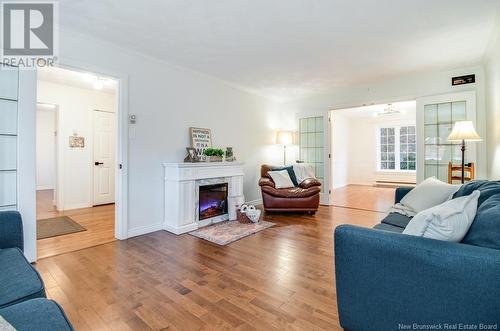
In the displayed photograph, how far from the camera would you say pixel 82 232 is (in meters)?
3.43

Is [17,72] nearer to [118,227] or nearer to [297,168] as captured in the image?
[118,227]

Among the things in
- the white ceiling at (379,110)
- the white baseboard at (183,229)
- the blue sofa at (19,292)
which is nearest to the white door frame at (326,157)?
the white ceiling at (379,110)

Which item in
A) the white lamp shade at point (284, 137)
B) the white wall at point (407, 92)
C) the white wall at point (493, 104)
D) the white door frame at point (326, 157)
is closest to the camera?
the white wall at point (493, 104)

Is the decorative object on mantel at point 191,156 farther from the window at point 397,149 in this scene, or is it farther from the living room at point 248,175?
the window at point 397,149

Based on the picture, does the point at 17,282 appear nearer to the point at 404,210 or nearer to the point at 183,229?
the point at 183,229

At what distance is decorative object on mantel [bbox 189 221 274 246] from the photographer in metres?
3.14

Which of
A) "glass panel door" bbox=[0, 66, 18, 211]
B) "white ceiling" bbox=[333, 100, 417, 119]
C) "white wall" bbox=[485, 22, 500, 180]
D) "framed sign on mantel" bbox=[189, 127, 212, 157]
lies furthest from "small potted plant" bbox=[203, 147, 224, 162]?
"white ceiling" bbox=[333, 100, 417, 119]

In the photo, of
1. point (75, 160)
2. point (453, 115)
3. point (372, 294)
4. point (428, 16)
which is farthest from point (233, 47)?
point (75, 160)

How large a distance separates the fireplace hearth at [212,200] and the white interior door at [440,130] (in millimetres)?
3512

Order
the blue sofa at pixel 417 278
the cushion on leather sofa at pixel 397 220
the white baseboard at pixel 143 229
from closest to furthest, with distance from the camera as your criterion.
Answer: the blue sofa at pixel 417 278, the cushion on leather sofa at pixel 397 220, the white baseboard at pixel 143 229

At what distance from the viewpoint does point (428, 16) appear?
2.46m

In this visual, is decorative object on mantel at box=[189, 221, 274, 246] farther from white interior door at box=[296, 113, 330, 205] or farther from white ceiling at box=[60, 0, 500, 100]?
white ceiling at box=[60, 0, 500, 100]

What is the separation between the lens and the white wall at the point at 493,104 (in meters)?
2.81

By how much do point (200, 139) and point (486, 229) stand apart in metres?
3.66
